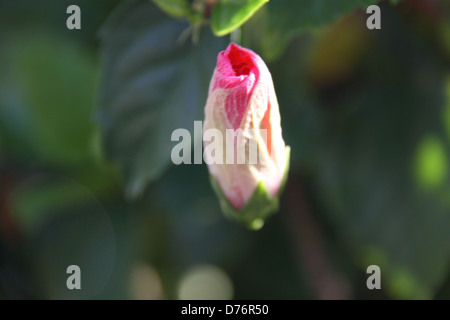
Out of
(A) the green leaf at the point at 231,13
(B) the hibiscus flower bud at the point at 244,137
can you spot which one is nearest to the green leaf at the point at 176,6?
(A) the green leaf at the point at 231,13

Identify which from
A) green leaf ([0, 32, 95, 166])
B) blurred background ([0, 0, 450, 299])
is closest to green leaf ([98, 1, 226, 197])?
blurred background ([0, 0, 450, 299])

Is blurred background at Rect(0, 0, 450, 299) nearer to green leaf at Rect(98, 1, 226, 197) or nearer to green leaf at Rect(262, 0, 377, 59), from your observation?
green leaf at Rect(98, 1, 226, 197)

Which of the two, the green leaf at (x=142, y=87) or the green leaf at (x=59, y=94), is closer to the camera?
the green leaf at (x=142, y=87)

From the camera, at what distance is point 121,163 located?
0.91 m

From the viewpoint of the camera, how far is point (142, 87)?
904mm

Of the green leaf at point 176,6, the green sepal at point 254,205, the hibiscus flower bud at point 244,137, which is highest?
the green leaf at point 176,6

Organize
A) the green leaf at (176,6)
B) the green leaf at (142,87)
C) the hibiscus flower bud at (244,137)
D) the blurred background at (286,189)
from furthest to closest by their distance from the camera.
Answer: the blurred background at (286,189) → the green leaf at (142,87) → the green leaf at (176,6) → the hibiscus flower bud at (244,137)

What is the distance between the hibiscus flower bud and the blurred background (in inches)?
13.4

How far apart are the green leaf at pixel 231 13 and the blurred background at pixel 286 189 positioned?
0.33 metres

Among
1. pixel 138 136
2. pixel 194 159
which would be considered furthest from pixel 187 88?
pixel 194 159

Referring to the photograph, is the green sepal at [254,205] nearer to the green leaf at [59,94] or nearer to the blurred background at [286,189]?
the blurred background at [286,189]

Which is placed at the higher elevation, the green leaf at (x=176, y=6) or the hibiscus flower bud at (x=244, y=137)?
the green leaf at (x=176, y=6)

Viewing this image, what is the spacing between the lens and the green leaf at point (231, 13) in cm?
61
